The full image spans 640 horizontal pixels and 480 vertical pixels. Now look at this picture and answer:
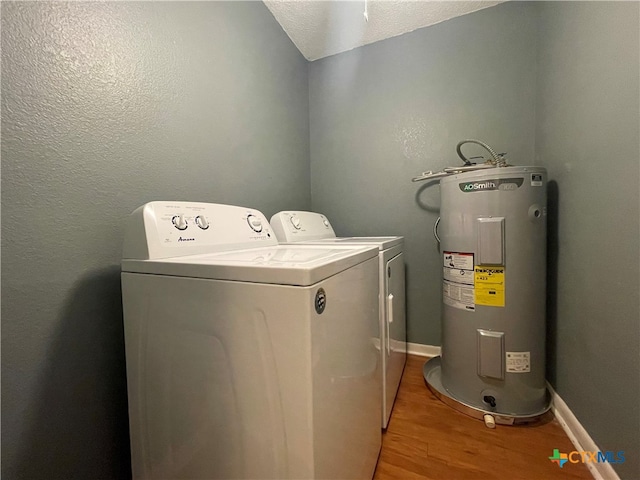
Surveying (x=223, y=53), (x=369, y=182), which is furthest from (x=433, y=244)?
(x=223, y=53)

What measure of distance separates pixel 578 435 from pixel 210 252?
150cm

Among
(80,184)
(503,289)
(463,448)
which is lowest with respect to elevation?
(463,448)

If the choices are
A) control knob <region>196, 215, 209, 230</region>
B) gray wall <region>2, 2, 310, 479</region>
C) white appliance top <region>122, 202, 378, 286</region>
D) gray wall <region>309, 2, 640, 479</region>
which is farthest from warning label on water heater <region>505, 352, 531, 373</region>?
gray wall <region>2, 2, 310, 479</region>

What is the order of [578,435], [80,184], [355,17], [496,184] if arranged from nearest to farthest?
[80,184] < [578,435] < [496,184] < [355,17]

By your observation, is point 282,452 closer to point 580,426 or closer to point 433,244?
point 580,426

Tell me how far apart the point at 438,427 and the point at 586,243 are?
3.05ft

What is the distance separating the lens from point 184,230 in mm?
750

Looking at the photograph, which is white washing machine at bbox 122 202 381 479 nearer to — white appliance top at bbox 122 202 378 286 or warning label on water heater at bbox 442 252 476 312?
white appliance top at bbox 122 202 378 286

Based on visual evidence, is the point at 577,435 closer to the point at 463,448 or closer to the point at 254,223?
the point at 463,448

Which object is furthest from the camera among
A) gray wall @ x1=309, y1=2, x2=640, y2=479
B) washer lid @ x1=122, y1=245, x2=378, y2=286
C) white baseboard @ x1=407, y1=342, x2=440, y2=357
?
white baseboard @ x1=407, y1=342, x2=440, y2=357

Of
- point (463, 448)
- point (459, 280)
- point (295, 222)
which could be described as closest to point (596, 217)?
point (459, 280)

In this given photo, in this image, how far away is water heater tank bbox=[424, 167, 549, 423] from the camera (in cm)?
108

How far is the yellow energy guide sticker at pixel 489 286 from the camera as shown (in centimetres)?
110

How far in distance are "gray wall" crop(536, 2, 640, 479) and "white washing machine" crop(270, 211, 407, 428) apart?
683mm
